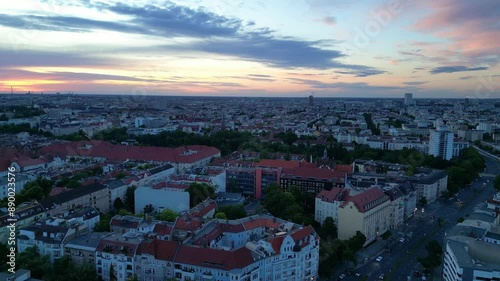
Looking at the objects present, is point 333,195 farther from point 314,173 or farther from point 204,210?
point 204,210

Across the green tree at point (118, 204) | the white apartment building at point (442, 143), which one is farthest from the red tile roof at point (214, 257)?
the white apartment building at point (442, 143)

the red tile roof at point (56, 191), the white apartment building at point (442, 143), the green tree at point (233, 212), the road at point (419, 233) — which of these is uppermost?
the white apartment building at point (442, 143)

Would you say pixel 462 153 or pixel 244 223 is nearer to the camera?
pixel 244 223

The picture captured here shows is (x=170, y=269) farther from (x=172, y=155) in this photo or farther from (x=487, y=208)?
(x=172, y=155)

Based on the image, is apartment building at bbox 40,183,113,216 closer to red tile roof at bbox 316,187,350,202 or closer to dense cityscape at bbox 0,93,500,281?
dense cityscape at bbox 0,93,500,281

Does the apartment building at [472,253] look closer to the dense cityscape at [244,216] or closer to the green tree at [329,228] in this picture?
the dense cityscape at [244,216]

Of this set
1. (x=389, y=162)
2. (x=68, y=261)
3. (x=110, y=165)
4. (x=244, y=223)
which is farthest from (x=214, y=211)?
(x=389, y=162)
